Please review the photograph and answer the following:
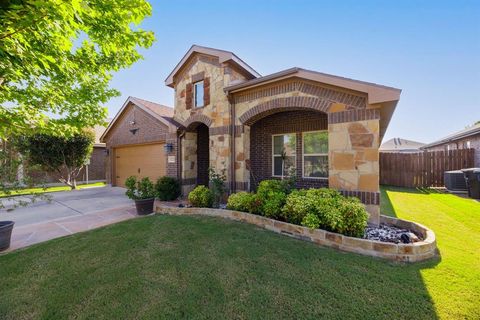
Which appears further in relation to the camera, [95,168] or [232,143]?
[95,168]

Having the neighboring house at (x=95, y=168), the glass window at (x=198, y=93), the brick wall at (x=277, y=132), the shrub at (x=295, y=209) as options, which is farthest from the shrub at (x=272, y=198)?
the neighboring house at (x=95, y=168)

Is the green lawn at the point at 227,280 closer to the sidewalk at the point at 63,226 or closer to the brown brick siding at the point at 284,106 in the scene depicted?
the sidewalk at the point at 63,226

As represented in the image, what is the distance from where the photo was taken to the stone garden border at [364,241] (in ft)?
11.8

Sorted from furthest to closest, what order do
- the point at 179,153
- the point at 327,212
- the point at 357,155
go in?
1. the point at 179,153
2. the point at 357,155
3. the point at 327,212

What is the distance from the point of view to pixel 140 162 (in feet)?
37.4

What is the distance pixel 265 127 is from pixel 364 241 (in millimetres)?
5584

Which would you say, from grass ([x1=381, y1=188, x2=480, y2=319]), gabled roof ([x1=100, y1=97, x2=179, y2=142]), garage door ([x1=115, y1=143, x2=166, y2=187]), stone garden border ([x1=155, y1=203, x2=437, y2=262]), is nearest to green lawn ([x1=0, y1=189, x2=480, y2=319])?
grass ([x1=381, y1=188, x2=480, y2=319])

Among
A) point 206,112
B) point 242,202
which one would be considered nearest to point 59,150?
point 206,112

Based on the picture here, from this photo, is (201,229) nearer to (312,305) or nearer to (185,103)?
(312,305)

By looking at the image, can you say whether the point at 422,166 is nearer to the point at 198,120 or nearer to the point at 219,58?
the point at 219,58

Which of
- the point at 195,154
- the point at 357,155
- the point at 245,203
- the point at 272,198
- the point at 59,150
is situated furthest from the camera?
the point at 59,150

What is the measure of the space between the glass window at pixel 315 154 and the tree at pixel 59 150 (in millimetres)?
12712

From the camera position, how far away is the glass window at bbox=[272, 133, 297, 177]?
26.1ft

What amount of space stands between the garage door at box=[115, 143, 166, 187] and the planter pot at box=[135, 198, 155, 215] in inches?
127
